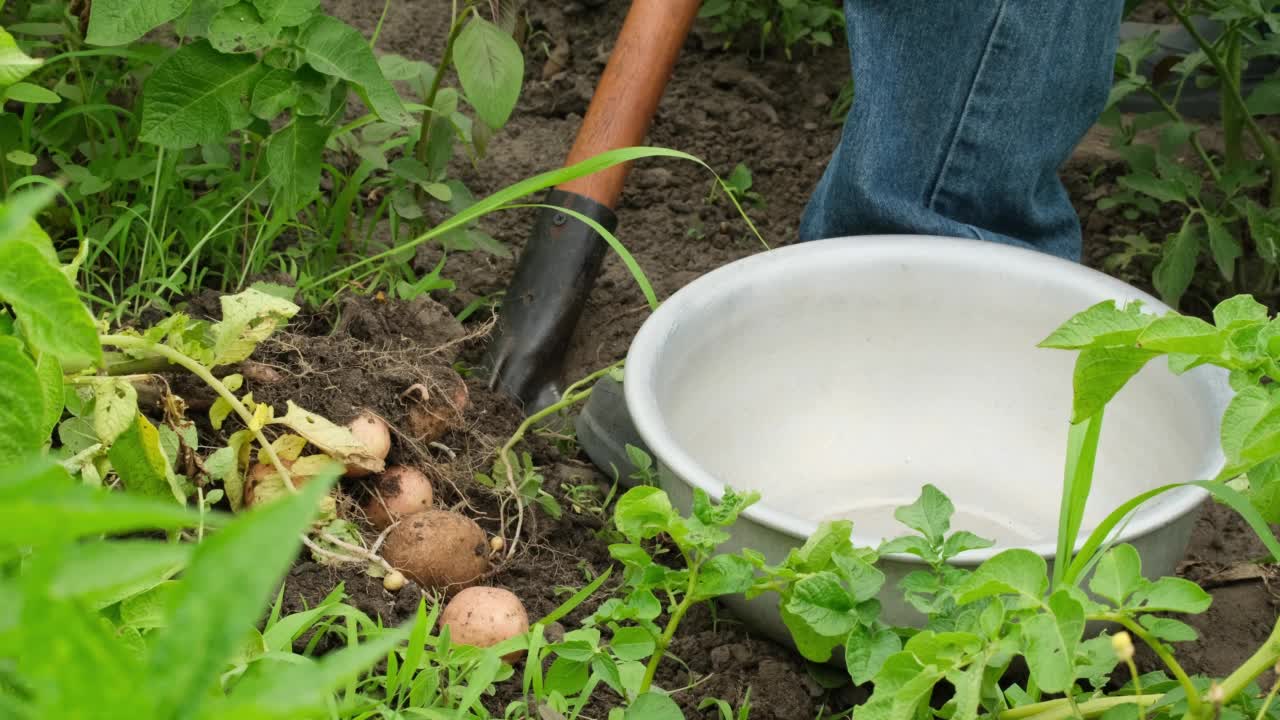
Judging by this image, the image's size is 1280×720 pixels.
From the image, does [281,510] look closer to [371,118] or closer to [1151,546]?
[1151,546]

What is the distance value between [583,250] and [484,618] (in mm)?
816

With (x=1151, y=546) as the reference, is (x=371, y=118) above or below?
above

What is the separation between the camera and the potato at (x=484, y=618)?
152 cm

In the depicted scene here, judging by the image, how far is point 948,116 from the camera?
7.35 ft

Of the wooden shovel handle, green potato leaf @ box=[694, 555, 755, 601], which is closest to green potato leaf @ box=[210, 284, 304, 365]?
green potato leaf @ box=[694, 555, 755, 601]

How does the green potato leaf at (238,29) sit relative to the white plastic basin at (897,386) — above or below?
above

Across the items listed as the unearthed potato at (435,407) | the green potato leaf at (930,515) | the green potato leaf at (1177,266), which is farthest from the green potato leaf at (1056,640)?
the green potato leaf at (1177,266)

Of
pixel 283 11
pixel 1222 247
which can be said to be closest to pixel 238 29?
pixel 283 11

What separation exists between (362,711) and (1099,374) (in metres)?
0.78

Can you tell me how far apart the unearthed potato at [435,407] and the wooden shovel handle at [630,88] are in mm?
503

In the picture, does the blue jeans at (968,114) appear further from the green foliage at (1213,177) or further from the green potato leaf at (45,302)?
the green potato leaf at (45,302)

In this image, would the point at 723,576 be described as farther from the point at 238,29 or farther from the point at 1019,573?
the point at 238,29

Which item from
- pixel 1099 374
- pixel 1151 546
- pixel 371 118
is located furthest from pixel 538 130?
pixel 1099 374

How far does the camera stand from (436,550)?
1624 millimetres
